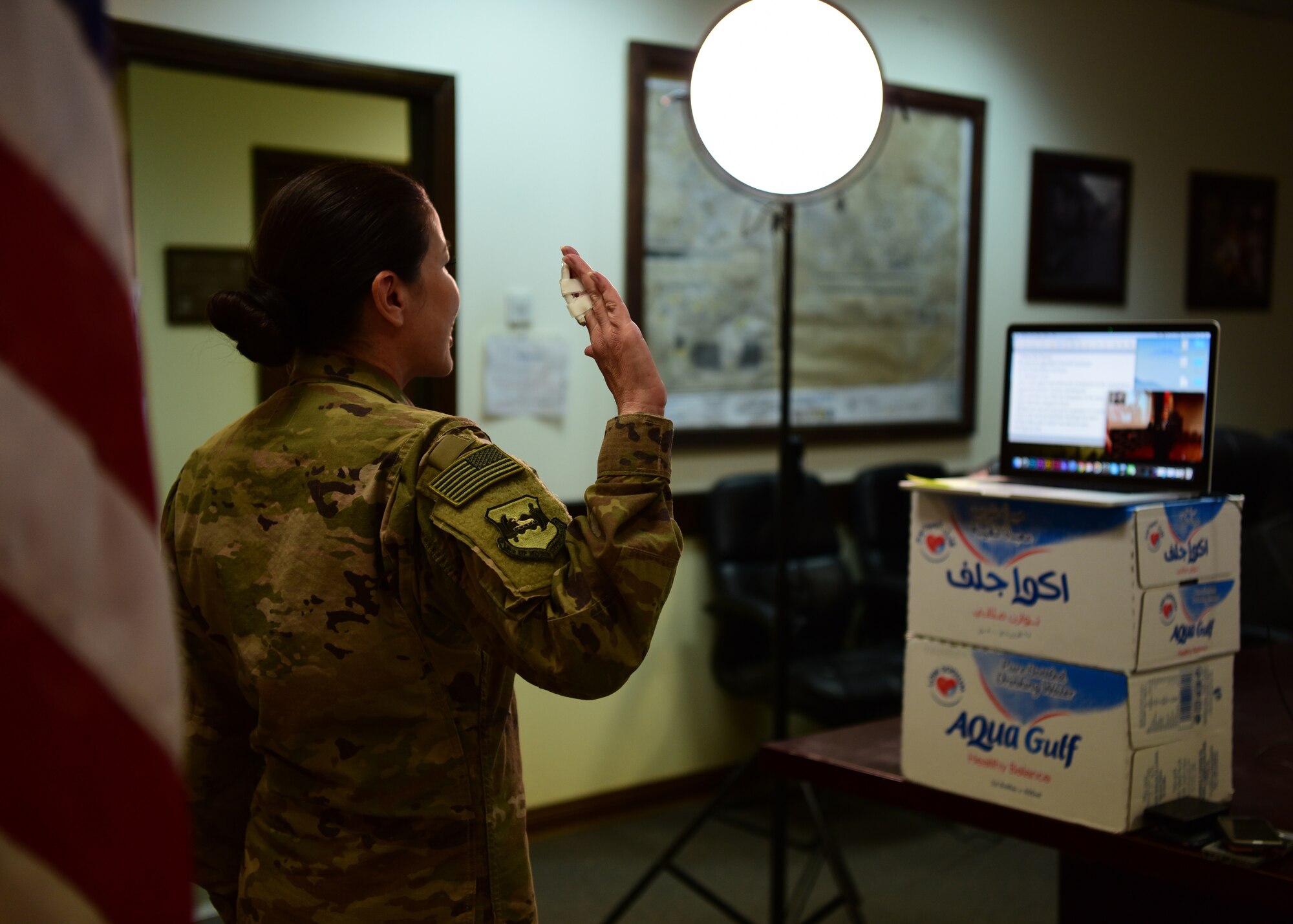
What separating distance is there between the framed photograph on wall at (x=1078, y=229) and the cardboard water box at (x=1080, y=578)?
3.18 m

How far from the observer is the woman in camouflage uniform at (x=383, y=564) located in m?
1.04

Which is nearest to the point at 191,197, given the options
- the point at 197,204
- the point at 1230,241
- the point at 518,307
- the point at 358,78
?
the point at 197,204

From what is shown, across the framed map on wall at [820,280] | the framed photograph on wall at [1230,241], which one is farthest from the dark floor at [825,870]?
the framed photograph on wall at [1230,241]

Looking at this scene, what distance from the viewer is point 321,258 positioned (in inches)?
44.6

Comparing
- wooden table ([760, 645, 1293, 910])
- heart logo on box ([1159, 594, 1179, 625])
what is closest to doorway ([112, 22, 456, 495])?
wooden table ([760, 645, 1293, 910])

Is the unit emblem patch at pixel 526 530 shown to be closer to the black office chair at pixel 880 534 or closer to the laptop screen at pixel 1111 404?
the laptop screen at pixel 1111 404

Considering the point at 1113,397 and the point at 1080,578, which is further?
the point at 1113,397

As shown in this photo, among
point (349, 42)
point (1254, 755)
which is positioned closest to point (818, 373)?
point (349, 42)

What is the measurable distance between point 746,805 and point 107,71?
137 inches

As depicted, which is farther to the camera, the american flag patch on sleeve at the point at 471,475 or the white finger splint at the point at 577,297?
the white finger splint at the point at 577,297

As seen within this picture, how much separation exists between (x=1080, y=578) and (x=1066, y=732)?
0.66ft

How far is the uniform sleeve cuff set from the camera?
1.07m

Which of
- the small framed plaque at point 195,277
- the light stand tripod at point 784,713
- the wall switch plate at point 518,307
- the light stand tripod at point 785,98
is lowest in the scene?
the light stand tripod at point 784,713

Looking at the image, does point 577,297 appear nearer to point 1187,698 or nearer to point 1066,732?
point 1066,732
